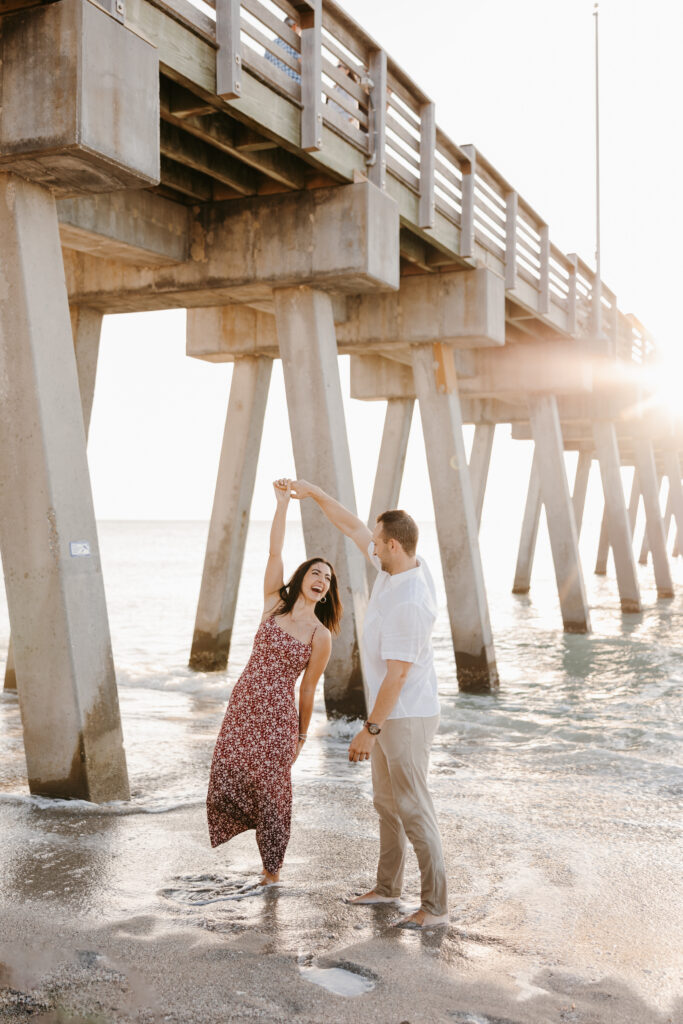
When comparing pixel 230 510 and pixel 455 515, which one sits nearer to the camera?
pixel 455 515

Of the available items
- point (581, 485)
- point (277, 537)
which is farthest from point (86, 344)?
point (581, 485)

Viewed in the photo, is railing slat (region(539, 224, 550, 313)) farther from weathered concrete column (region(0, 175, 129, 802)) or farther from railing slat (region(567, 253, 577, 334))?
weathered concrete column (region(0, 175, 129, 802))

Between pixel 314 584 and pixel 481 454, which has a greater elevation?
pixel 481 454

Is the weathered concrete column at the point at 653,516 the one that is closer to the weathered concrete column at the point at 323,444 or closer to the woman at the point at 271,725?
the weathered concrete column at the point at 323,444

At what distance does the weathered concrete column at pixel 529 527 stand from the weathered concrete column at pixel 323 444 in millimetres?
18881

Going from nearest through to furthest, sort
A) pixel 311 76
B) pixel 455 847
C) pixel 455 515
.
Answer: pixel 455 847 → pixel 311 76 → pixel 455 515

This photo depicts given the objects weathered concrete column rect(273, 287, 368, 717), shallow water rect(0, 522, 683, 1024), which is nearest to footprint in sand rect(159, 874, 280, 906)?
shallow water rect(0, 522, 683, 1024)

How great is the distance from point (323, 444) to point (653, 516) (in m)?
19.3

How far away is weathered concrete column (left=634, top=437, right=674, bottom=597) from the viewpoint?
90.7ft

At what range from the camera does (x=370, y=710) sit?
15.8ft

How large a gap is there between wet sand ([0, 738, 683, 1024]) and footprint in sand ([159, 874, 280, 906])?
14 millimetres

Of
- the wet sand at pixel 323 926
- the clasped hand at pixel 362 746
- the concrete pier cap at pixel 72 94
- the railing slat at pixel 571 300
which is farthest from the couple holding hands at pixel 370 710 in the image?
the railing slat at pixel 571 300

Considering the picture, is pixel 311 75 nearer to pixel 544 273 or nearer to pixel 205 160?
pixel 205 160

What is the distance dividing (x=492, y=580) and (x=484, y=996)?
40094 millimetres
